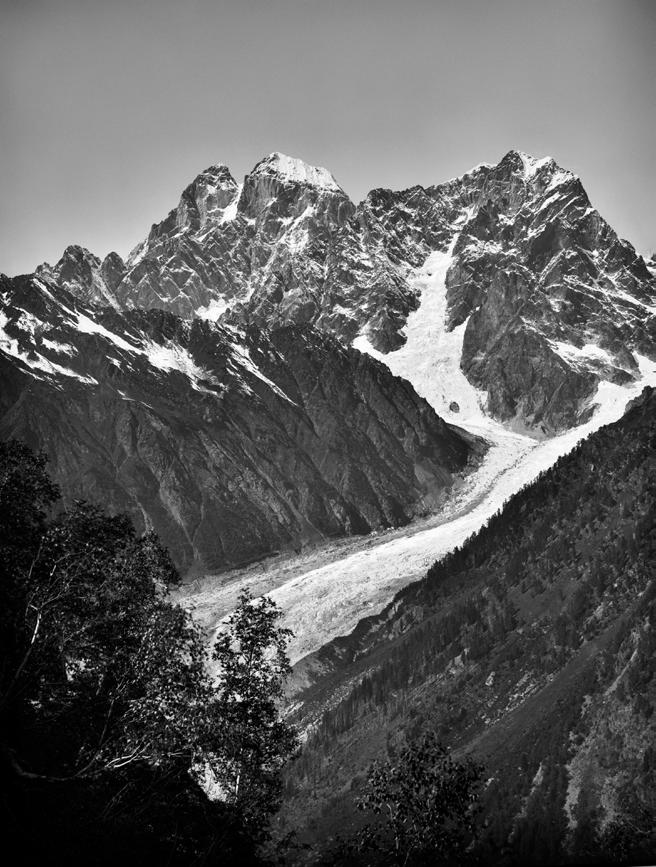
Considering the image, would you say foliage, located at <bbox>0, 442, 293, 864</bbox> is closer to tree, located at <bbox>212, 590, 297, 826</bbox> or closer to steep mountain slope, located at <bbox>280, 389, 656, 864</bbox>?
tree, located at <bbox>212, 590, 297, 826</bbox>

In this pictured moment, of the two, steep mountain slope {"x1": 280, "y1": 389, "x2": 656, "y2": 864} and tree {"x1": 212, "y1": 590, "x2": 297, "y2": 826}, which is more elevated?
tree {"x1": 212, "y1": 590, "x2": 297, "y2": 826}

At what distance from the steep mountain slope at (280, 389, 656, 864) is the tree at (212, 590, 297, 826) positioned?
63548 mm

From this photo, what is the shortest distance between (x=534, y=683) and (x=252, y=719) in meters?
114

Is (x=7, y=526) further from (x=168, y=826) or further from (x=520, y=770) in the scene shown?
(x=520, y=770)

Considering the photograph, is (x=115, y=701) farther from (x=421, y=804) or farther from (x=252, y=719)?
(x=421, y=804)

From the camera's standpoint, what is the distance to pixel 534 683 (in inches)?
5586

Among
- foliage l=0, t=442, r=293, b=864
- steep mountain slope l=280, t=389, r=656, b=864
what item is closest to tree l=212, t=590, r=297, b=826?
foliage l=0, t=442, r=293, b=864

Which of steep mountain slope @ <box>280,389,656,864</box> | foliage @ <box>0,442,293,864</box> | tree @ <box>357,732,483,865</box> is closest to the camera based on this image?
foliage @ <box>0,442,293,864</box>

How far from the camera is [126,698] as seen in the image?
115ft

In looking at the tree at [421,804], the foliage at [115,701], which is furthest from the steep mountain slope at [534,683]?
the foliage at [115,701]

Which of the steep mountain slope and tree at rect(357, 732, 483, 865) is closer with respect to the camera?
tree at rect(357, 732, 483, 865)

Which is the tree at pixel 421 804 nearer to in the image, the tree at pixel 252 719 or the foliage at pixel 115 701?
the foliage at pixel 115 701

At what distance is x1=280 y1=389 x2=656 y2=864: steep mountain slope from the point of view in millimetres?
111500

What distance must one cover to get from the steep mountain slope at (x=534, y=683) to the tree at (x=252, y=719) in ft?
208
